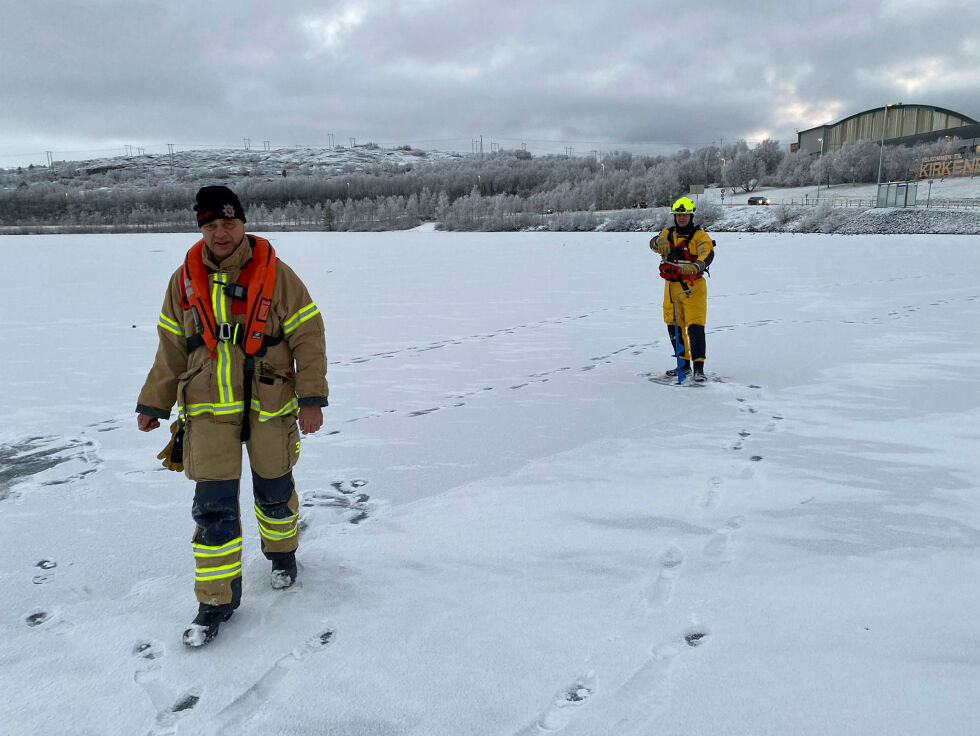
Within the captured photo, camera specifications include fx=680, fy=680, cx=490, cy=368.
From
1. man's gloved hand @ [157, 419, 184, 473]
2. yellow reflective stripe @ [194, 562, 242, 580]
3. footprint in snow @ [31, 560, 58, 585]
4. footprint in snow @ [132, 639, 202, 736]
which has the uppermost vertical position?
man's gloved hand @ [157, 419, 184, 473]

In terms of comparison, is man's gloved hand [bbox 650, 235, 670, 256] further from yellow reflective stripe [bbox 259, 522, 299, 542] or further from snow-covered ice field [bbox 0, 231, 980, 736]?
yellow reflective stripe [bbox 259, 522, 299, 542]

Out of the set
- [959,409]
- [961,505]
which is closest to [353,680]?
[961,505]

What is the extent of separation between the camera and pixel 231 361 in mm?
2775

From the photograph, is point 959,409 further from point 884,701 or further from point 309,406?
point 309,406

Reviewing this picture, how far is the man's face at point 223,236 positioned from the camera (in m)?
2.73

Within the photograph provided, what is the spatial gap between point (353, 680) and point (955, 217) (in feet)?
144

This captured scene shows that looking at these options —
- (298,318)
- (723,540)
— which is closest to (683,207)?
(723,540)

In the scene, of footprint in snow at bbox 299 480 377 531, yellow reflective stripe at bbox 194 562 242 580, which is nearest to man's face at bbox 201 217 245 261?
yellow reflective stripe at bbox 194 562 242 580

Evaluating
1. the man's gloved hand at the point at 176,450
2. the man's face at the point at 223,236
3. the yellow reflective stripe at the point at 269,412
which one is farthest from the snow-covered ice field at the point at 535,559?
the man's face at the point at 223,236

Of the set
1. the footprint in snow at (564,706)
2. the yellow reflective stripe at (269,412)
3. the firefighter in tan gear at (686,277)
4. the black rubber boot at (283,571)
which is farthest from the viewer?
the firefighter in tan gear at (686,277)

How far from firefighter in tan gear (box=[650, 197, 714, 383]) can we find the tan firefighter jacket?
466 centimetres

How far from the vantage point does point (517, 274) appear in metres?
20.0

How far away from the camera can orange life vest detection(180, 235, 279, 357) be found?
2730 mm

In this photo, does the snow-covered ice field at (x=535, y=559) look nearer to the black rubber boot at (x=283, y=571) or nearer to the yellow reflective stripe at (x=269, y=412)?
the black rubber boot at (x=283, y=571)
